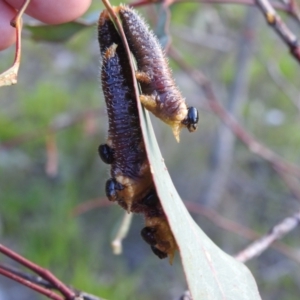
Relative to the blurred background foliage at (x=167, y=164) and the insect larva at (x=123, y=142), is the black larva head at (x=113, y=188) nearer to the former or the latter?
the insect larva at (x=123, y=142)

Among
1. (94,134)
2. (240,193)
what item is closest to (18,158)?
(94,134)

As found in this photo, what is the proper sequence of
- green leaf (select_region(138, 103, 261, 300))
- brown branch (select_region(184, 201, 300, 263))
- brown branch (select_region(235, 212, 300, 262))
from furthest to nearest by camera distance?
brown branch (select_region(184, 201, 300, 263)), brown branch (select_region(235, 212, 300, 262)), green leaf (select_region(138, 103, 261, 300))

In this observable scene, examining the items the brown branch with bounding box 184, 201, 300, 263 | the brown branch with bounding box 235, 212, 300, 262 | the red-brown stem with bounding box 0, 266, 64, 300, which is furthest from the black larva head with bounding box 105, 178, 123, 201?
the brown branch with bounding box 184, 201, 300, 263

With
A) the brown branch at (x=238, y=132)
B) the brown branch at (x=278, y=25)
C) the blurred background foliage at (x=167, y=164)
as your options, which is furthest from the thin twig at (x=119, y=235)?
the blurred background foliage at (x=167, y=164)

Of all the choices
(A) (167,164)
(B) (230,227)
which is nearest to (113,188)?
(B) (230,227)

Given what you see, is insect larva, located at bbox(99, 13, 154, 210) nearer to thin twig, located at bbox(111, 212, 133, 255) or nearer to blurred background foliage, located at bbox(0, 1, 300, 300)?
thin twig, located at bbox(111, 212, 133, 255)

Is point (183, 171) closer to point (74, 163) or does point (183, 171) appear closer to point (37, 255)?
point (74, 163)
